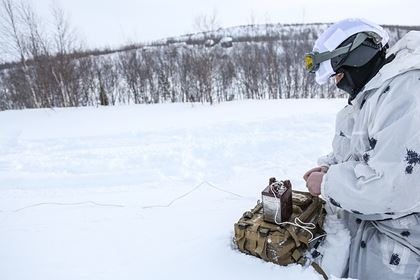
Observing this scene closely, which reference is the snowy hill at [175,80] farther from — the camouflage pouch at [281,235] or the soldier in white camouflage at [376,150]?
the soldier in white camouflage at [376,150]

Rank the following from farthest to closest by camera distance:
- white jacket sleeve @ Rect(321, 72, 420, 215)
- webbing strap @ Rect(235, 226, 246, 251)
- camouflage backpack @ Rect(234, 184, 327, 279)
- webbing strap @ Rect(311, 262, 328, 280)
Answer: webbing strap @ Rect(235, 226, 246, 251), camouflage backpack @ Rect(234, 184, 327, 279), webbing strap @ Rect(311, 262, 328, 280), white jacket sleeve @ Rect(321, 72, 420, 215)

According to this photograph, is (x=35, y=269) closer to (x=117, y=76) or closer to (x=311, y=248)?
(x=311, y=248)

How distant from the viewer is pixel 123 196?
10.3ft

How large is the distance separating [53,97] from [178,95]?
6.97m

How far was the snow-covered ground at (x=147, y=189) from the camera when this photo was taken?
1920 mm

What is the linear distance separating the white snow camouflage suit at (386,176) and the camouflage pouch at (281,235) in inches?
8.7

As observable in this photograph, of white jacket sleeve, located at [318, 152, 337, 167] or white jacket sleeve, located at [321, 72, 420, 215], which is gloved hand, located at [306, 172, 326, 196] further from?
white jacket sleeve, located at [318, 152, 337, 167]

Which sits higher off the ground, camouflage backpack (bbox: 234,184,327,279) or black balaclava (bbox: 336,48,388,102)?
black balaclava (bbox: 336,48,388,102)

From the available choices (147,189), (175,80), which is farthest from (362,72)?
(175,80)

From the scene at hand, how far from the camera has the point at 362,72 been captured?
5.16 feet

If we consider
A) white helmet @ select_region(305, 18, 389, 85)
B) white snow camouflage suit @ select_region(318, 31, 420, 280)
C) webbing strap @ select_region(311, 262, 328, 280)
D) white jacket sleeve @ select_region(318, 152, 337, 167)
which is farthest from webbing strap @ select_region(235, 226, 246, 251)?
white helmet @ select_region(305, 18, 389, 85)

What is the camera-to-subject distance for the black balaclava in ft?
5.12

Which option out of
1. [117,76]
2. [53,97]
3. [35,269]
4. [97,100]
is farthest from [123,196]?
[117,76]

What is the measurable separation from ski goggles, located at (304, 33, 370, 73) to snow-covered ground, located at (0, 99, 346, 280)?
1073mm
